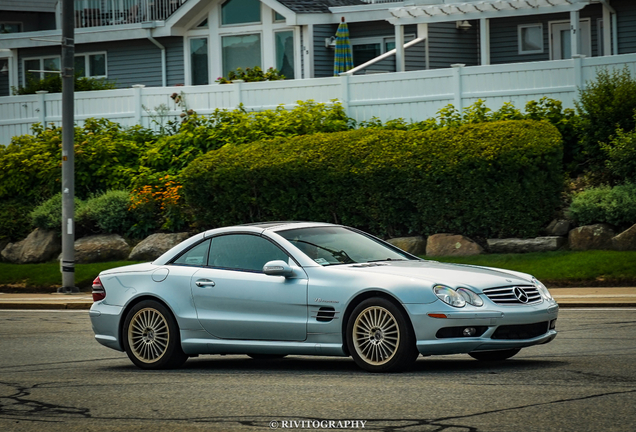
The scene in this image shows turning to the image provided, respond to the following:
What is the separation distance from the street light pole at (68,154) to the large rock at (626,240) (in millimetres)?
10893

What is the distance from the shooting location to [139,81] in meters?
37.9

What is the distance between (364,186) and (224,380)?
1236 cm

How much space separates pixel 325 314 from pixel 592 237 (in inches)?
447

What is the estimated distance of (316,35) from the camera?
110 feet

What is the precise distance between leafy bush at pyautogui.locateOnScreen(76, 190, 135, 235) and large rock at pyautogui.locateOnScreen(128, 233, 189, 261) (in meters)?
1.25

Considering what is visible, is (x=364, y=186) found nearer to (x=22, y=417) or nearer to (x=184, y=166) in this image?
(x=184, y=166)

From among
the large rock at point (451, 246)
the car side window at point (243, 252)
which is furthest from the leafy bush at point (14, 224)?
the car side window at point (243, 252)

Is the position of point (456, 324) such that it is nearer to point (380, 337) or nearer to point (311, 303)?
point (380, 337)

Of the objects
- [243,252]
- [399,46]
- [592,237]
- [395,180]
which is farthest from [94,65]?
[243,252]

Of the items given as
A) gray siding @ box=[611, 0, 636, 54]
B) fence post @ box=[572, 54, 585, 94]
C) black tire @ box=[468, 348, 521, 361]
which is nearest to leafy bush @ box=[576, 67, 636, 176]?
fence post @ box=[572, 54, 585, 94]

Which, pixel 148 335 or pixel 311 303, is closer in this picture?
pixel 311 303

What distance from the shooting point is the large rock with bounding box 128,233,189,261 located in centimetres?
2320

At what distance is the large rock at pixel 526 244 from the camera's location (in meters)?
19.9

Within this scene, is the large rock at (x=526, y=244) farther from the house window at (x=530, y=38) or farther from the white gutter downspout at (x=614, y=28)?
the house window at (x=530, y=38)
